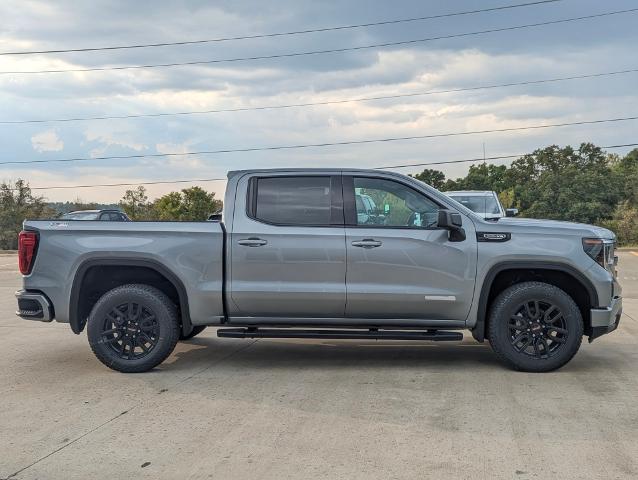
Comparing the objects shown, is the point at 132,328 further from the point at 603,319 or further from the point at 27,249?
the point at 603,319

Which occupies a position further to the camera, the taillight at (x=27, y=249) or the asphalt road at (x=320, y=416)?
the taillight at (x=27, y=249)

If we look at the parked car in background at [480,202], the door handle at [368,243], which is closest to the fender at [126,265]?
the door handle at [368,243]

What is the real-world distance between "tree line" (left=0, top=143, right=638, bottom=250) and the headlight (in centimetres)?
2599

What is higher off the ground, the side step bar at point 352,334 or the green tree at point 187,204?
the green tree at point 187,204

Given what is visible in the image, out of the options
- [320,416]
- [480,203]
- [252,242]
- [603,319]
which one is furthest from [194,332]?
[480,203]

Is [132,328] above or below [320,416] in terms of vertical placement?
above

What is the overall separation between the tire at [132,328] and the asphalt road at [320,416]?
0.68 feet

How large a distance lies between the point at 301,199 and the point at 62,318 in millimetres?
2575

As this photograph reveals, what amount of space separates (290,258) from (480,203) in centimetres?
972

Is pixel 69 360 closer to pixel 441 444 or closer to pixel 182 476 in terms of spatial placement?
pixel 182 476

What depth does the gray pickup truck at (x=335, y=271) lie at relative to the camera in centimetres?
647

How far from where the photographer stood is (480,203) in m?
15.4

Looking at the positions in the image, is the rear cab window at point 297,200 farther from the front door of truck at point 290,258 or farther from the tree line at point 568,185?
the tree line at point 568,185

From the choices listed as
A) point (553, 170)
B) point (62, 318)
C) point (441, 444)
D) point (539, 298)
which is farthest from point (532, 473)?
point (553, 170)
